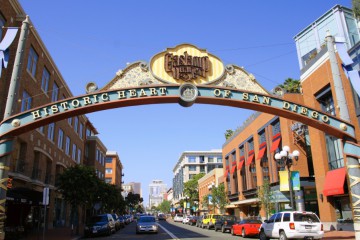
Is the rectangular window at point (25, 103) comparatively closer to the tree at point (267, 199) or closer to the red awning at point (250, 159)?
the tree at point (267, 199)

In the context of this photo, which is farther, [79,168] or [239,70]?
[79,168]

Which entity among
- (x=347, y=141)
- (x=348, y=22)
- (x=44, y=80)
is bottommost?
(x=347, y=141)

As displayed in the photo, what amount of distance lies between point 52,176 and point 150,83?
2433 cm

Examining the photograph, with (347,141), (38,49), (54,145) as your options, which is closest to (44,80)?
→ (38,49)

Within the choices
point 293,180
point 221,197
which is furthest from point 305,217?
point 221,197

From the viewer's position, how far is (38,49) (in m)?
29.2

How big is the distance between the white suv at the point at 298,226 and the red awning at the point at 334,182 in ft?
24.3

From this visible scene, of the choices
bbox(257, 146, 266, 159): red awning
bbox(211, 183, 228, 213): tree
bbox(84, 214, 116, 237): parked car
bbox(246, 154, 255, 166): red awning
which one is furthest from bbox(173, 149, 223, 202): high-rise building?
bbox(84, 214, 116, 237): parked car

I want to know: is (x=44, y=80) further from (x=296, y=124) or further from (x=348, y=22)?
(x=348, y=22)

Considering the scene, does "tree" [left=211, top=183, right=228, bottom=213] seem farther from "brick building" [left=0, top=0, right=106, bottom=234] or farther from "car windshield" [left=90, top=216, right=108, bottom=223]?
"car windshield" [left=90, top=216, right=108, bottom=223]

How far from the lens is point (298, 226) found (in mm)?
16016

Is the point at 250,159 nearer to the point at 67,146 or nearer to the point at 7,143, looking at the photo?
the point at 67,146

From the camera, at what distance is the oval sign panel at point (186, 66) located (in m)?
15.0

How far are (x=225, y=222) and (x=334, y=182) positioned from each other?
1105 cm
